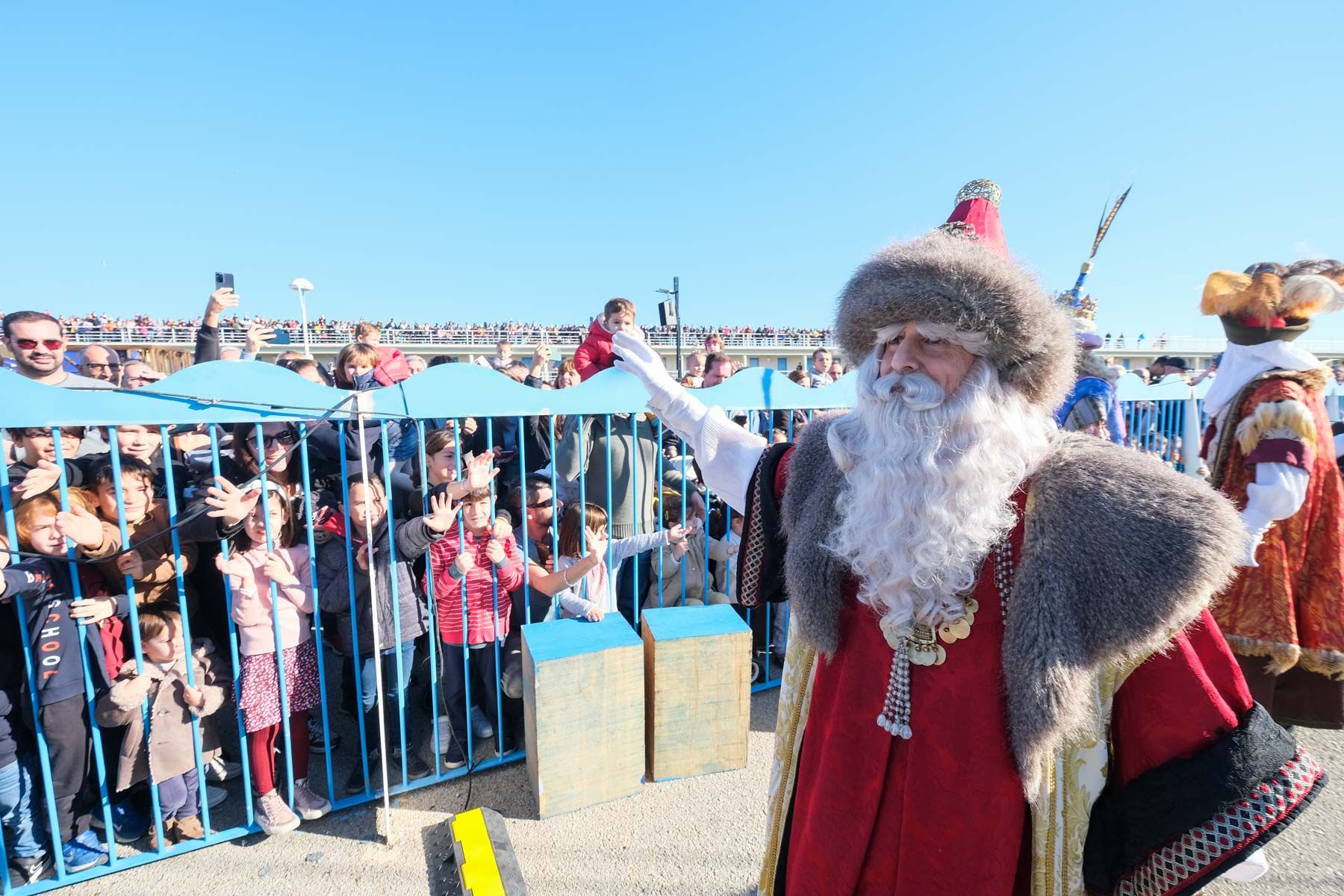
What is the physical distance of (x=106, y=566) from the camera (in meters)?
2.39

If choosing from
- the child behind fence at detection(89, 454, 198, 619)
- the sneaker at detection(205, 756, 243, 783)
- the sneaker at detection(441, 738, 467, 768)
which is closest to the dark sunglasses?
the child behind fence at detection(89, 454, 198, 619)

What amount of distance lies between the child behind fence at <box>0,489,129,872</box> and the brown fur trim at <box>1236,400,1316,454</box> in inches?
172

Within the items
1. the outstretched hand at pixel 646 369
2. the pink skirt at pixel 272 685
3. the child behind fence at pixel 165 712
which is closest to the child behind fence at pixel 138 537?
the child behind fence at pixel 165 712

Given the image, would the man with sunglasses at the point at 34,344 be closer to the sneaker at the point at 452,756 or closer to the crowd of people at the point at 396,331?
the sneaker at the point at 452,756

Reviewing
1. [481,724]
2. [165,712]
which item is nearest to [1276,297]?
[481,724]

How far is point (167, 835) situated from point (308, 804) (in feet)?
1.73

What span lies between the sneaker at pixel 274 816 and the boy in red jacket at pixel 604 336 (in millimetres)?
2609

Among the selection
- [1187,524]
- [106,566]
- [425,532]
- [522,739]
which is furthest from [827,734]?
[106,566]

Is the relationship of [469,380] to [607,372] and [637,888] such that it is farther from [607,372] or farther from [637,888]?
[637,888]

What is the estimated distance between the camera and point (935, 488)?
131 cm

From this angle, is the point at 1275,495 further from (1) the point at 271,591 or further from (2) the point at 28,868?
(2) the point at 28,868

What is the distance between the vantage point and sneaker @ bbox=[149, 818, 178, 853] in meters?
2.58

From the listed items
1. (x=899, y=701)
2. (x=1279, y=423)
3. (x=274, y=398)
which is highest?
(x=274, y=398)

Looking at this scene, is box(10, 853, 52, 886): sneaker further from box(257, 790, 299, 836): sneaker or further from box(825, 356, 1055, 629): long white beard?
box(825, 356, 1055, 629): long white beard
